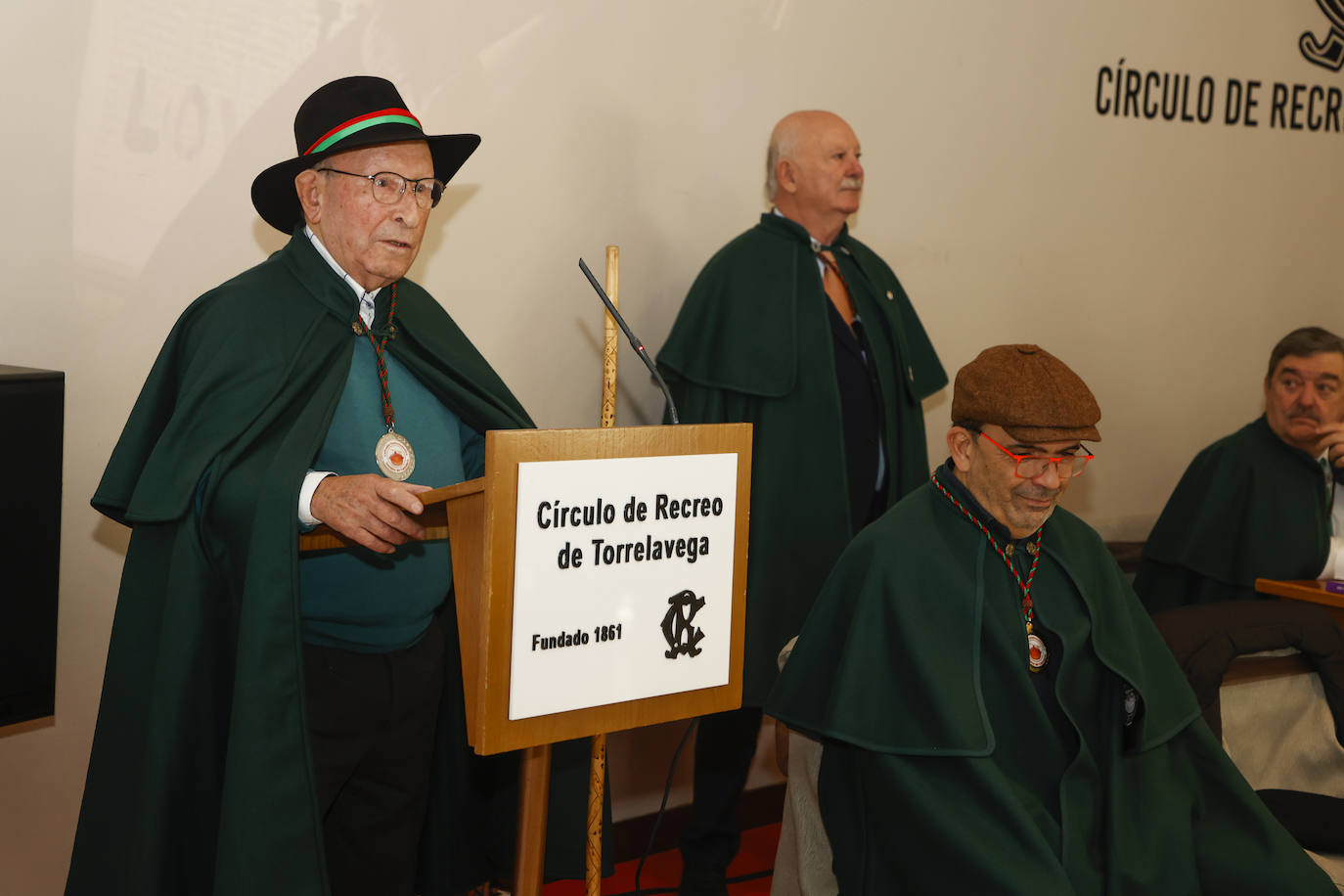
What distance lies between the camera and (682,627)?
2072mm

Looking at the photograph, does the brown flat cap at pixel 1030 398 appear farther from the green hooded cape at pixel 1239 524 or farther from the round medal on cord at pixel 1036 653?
the green hooded cape at pixel 1239 524

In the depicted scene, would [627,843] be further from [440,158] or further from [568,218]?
[440,158]

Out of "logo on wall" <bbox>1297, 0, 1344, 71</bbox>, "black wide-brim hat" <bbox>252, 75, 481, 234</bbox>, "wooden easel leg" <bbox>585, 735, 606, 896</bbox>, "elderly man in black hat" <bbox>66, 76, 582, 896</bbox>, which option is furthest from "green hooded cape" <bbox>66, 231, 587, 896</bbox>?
"logo on wall" <bbox>1297, 0, 1344, 71</bbox>

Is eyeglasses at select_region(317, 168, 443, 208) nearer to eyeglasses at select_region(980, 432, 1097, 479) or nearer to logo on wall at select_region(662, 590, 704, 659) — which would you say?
logo on wall at select_region(662, 590, 704, 659)

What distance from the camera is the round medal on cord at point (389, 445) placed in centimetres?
246

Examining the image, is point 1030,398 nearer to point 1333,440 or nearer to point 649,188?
point 649,188

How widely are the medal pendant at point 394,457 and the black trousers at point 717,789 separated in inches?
71.9

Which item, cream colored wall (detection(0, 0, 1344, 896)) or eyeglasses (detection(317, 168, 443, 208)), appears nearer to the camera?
eyeglasses (detection(317, 168, 443, 208))

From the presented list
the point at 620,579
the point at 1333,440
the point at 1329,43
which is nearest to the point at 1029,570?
the point at 620,579

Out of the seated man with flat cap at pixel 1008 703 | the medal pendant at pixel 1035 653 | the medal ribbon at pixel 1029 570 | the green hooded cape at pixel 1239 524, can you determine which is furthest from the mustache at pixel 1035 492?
the green hooded cape at pixel 1239 524

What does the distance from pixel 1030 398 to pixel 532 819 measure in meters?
1.33

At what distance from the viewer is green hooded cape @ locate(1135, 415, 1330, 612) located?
4.21 m

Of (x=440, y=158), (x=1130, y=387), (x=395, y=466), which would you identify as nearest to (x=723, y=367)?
(x=440, y=158)

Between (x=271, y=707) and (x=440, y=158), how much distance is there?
4.19 feet
